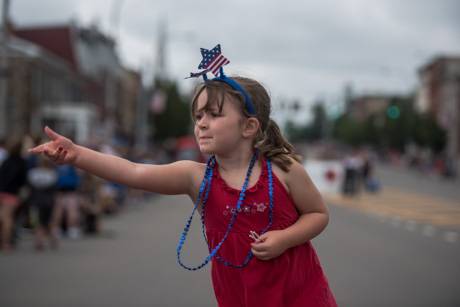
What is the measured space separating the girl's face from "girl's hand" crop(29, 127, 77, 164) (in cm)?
50

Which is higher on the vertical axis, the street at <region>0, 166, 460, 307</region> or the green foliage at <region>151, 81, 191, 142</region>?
the street at <region>0, 166, 460, 307</region>

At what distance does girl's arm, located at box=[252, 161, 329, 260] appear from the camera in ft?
9.70

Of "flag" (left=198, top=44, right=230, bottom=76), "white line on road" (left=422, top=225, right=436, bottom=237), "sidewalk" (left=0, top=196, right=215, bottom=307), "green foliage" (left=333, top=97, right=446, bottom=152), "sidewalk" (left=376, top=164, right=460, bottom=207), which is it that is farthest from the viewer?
"green foliage" (left=333, top=97, right=446, bottom=152)

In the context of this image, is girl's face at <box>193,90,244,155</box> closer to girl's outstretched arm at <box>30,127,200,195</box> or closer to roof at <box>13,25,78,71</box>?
girl's outstretched arm at <box>30,127,200,195</box>

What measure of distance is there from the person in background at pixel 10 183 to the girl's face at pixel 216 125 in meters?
8.93

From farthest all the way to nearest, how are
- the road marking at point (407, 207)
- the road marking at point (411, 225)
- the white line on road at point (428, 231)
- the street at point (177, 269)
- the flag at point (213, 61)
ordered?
the road marking at point (407, 207)
the road marking at point (411, 225)
the white line on road at point (428, 231)
the street at point (177, 269)
the flag at point (213, 61)

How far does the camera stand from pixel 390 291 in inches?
328

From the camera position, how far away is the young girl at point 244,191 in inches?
119

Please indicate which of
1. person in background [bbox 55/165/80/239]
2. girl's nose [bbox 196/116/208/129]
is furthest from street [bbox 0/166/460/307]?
girl's nose [bbox 196/116/208/129]

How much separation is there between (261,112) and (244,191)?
344 mm

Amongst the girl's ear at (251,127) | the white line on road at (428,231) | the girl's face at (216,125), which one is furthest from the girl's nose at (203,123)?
the white line on road at (428,231)

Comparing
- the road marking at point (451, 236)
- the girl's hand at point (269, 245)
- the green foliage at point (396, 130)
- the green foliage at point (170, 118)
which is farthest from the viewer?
the green foliage at point (170, 118)

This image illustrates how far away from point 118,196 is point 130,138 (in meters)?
58.8

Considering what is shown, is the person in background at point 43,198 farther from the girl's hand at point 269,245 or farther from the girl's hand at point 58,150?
the girl's hand at point 269,245
